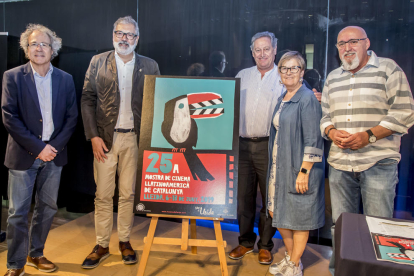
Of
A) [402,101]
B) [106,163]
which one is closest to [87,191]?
[106,163]

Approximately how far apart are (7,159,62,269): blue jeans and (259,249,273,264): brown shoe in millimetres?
1746

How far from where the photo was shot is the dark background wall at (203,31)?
2.90 meters

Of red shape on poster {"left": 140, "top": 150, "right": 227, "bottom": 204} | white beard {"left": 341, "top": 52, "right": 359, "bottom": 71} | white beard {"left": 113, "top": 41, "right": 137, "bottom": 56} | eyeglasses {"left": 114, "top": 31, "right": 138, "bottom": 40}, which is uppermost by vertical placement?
eyeglasses {"left": 114, "top": 31, "right": 138, "bottom": 40}

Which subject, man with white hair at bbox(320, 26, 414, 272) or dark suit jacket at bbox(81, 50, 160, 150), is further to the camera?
dark suit jacket at bbox(81, 50, 160, 150)

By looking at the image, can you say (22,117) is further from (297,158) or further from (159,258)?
(297,158)

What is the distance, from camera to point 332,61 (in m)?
3.05

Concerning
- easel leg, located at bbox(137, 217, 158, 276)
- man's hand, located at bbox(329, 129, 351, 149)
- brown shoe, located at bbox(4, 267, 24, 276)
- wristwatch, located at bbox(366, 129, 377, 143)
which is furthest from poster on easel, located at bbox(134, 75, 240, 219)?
brown shoe, located at bbox(4, 267, 24, 276)

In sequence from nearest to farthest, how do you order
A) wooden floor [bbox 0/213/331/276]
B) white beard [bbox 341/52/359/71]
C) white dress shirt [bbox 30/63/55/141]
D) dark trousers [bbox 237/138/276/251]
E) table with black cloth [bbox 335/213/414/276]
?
table with black cloth [bbox 335/213/414/276] → white beard [bbox 341/52/359/71] → white dress shirt [bbox 30/63/55/141] → wooden floor [bbox 0/213/331/276] → dark trousers [bbox 237/138/276/251]

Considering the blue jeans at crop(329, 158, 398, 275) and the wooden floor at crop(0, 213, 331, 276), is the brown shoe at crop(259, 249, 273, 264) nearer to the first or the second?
the wooden floor at crop(0, 213, 331, 276)

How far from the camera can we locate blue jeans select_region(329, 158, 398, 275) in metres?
2.09

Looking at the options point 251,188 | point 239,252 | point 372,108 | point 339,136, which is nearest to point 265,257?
point 239,252

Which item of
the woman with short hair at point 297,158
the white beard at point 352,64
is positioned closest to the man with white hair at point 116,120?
the woman with short hair at point 297,158

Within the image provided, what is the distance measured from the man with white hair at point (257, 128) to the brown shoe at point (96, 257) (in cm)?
109

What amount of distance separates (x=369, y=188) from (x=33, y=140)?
7.73 ft
